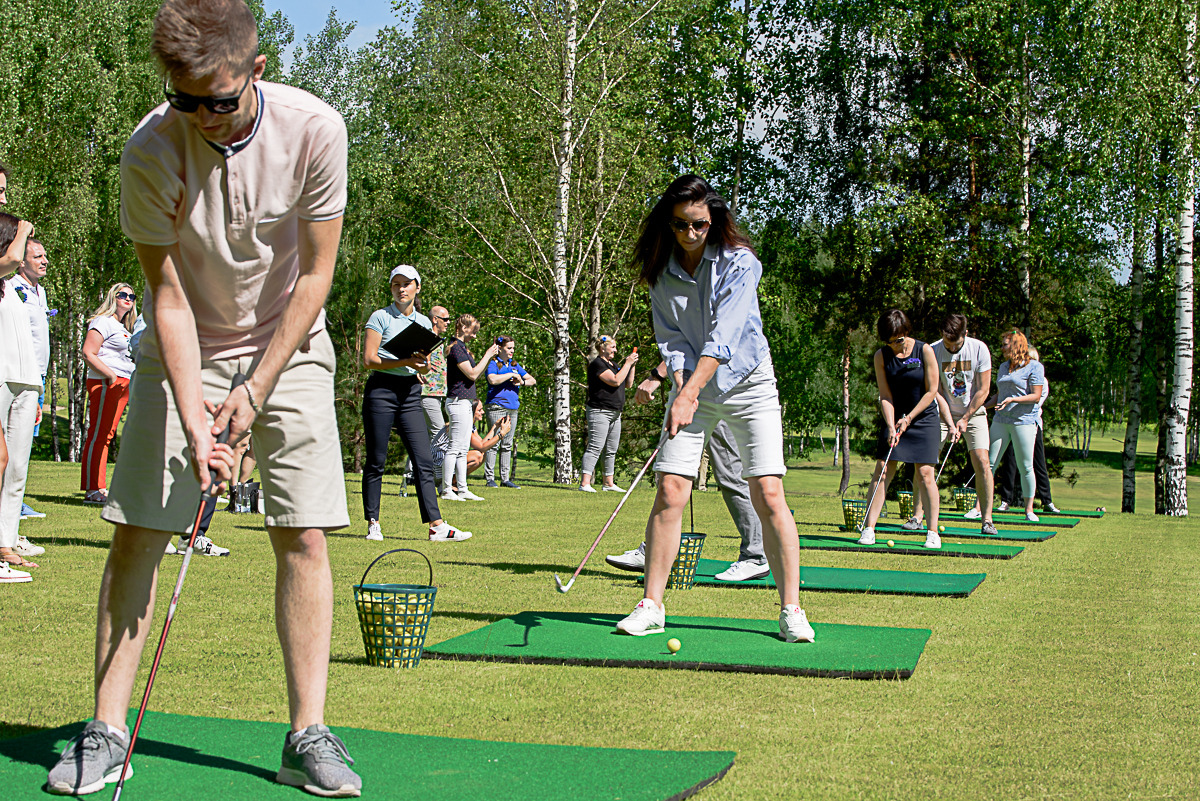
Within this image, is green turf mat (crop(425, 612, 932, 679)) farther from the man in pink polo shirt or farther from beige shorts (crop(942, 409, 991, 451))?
beige shorts (crop(942, 409, 991, 451))

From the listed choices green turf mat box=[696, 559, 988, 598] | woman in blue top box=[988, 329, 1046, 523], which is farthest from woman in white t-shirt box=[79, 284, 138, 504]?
woman in blue top box=[988, 329, 1046, 523]

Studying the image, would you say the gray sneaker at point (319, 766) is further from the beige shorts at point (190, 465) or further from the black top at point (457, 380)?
the black top at point (457, 380)

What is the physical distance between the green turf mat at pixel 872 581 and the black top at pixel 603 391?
7.66 metres

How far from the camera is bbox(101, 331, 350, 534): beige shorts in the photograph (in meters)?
3.07

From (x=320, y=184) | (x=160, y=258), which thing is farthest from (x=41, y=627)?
(x=320, y=184)

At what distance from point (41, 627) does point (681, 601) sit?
3415mm

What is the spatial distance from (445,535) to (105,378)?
391 centimetres

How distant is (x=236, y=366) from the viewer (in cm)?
321

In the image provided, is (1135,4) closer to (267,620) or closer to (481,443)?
(481,443)

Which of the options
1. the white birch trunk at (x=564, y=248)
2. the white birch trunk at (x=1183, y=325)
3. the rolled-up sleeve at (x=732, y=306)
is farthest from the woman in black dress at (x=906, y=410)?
the white birch trunk at (x=564, y=248)

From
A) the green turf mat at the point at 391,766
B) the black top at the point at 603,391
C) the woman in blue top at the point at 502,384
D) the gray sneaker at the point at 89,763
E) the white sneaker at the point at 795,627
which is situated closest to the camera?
the gray sneaker at the point at 89,763

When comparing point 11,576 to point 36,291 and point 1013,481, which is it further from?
point 1013,481

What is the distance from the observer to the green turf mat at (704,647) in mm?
4754

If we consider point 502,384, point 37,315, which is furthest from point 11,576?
point 502,384
